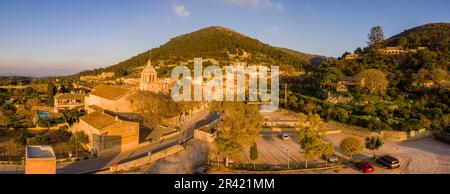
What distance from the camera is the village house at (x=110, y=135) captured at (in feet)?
64.1

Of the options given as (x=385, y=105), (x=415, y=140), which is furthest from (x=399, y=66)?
(x=415, y=140)

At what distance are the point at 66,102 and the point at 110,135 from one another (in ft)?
80.7

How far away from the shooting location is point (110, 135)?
19.9m

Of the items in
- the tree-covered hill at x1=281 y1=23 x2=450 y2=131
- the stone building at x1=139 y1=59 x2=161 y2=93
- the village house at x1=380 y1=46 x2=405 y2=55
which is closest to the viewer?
the tree-covered hill at x1=281 y1=23 x2=450 y2=131

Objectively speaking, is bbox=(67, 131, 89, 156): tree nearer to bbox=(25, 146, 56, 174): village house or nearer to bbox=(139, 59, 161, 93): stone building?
bbox=(25, 146, 56, 174): village house

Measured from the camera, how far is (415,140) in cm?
Answer: 2458

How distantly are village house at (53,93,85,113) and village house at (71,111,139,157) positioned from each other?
20762 mm

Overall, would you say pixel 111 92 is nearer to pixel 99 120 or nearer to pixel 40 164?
pixel 99 120

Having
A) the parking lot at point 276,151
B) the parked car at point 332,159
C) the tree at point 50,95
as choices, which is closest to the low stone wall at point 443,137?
the parking lot at point 276,151

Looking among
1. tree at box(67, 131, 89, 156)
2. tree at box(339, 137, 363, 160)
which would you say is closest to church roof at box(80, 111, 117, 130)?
tree at box(67, 131, 89, 156)

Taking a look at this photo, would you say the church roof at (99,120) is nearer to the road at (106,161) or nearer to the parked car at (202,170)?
the road at (106,161)

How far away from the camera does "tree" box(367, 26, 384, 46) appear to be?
2717 inches

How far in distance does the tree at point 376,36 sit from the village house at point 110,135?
203 feet
